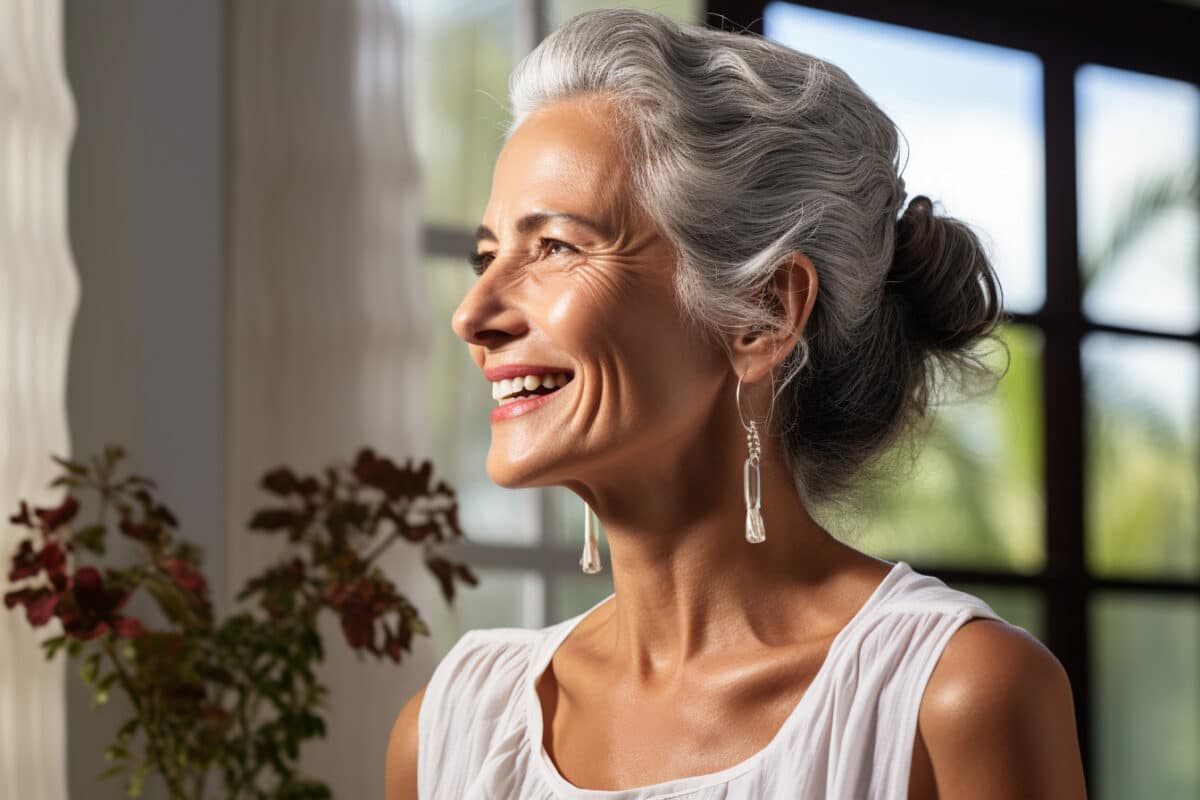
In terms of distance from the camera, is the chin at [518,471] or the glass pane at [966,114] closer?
the chin at [518,471]

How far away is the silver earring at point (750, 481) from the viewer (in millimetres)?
1403

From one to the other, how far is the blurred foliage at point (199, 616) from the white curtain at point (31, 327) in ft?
0.18

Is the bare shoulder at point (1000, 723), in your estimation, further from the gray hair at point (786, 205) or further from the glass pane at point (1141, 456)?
the glass pane at point (1141, 456)

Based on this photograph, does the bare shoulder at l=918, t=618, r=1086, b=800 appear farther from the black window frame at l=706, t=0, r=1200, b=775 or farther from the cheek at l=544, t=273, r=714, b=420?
the black window frame at l=706, t=0, r=1200, b=775

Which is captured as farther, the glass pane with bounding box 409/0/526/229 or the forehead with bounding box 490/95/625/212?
the glass pane with bounding box 409/0/526/229

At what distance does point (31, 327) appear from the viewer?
7.88 feet

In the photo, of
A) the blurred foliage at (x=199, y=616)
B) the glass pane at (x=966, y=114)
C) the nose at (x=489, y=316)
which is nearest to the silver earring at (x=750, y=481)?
the nose at (x=489, y=316)

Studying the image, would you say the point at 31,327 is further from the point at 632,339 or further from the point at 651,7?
the point at 651,7

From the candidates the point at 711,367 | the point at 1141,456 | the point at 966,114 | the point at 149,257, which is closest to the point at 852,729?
the point at 711,367

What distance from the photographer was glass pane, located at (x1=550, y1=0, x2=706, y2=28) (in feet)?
11.3

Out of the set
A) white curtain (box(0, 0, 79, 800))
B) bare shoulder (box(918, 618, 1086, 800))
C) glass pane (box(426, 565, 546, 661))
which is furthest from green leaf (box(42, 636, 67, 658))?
bare shoulder (box(918, 618, 1086, 800))

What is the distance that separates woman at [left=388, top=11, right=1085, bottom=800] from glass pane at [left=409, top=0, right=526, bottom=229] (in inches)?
71.3

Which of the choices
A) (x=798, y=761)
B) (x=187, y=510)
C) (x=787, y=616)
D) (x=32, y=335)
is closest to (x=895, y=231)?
(x=787, y=616)

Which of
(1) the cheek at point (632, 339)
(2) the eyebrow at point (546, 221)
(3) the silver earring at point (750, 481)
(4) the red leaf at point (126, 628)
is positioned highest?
(2) the eyebrow at point (546, 221)
